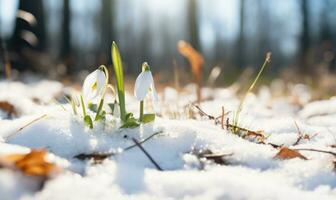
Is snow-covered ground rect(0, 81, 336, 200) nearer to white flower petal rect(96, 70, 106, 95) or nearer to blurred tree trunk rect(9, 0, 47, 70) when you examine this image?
white flower petal rect(96, 70, 106, 95)

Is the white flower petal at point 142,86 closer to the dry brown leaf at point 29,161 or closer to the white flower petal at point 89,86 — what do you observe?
the white flower petal at point 89,86

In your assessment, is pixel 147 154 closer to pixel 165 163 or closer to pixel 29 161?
pixel 165 163

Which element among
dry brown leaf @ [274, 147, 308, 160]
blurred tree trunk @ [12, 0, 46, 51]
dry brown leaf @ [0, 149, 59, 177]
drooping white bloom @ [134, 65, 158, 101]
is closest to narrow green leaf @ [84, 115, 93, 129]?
drooping white bloom @ [134, 65, 158, 101]

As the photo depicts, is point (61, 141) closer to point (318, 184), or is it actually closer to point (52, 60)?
point (318, 184)

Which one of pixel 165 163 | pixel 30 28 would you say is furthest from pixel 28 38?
pixel 165 163

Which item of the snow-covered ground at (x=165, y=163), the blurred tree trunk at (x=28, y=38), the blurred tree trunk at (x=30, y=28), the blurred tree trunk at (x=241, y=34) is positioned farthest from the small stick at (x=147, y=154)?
the blurred tree trunk at (x=241, y=34)

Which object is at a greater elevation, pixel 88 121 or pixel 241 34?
pixel 88 121
